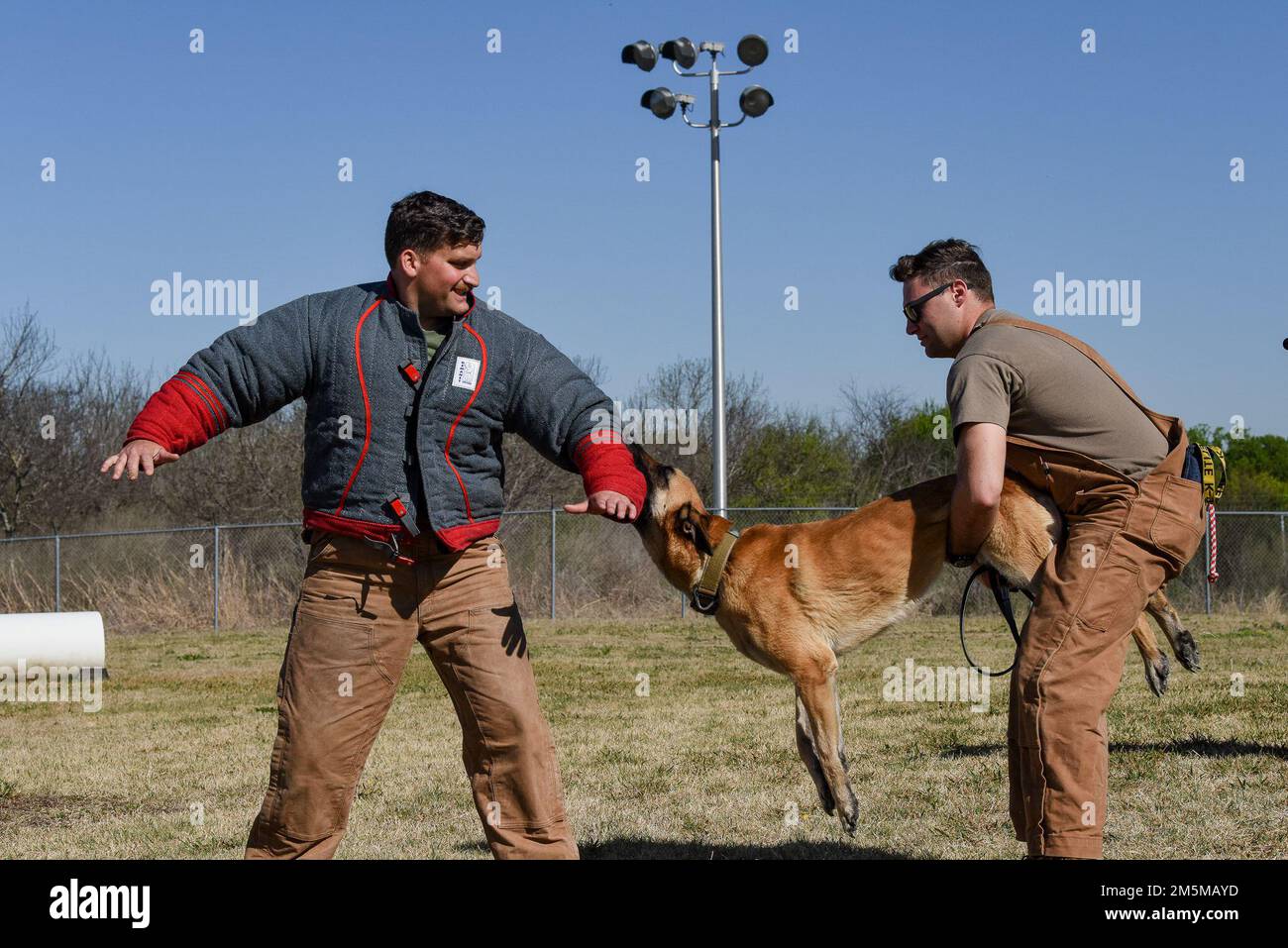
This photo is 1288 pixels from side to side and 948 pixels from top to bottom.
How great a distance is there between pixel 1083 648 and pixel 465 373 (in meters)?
1.89

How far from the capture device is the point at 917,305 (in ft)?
12.4

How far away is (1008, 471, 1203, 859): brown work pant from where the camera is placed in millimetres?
3320

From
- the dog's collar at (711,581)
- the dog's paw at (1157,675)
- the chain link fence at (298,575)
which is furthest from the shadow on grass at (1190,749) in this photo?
the chain link fence at (298,575)

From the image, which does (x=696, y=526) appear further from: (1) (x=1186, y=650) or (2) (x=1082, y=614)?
(1) (x=1186, y=650)

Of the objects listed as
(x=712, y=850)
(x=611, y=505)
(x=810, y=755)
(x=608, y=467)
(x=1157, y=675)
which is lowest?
(x=712, y=850)

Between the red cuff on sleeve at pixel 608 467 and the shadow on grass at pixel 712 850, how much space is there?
1.99 meters

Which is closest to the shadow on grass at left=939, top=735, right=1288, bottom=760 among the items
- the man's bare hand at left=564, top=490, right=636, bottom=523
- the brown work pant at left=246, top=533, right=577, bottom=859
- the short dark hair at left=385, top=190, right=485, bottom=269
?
the brown work pant at left=246, top=533, right=577, bottom=859

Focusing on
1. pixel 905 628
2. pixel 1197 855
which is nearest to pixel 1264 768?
pixel 1197 855

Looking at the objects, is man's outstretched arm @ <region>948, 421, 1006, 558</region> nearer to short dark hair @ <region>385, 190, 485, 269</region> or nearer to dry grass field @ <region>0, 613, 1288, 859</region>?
short dark hair @ <region>385, 190, 485, 269</region>

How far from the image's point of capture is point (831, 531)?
5.20m

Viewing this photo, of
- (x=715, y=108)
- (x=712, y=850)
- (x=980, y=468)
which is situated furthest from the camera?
(x=715, y=108)

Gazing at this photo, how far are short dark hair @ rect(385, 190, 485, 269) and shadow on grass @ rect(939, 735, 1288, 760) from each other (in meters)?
4.41

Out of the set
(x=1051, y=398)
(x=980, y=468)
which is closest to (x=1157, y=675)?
(x=1051, y=398)

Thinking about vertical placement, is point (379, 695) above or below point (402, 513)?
below
